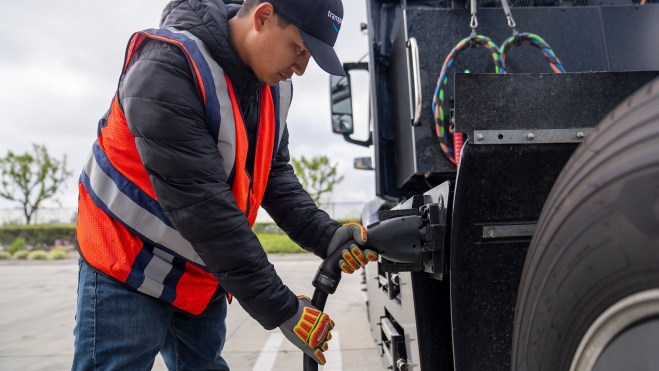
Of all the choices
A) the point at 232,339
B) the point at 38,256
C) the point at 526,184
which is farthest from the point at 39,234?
the point at 526,184

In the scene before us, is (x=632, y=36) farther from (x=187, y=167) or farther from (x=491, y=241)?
(x=187, y=167)

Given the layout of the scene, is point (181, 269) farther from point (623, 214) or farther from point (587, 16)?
point (587, 16)

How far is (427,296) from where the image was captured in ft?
5.75

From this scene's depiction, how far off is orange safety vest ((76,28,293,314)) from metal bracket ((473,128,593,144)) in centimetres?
81

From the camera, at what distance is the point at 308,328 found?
170 cm

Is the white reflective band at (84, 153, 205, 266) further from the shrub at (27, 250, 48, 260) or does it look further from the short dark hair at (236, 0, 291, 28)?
the shrub at (27, 250, 48, 260)

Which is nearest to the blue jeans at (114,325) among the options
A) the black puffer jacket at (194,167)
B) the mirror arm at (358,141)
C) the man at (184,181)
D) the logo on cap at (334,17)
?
the man at (184,181)

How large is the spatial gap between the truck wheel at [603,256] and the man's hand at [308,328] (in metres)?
0.82

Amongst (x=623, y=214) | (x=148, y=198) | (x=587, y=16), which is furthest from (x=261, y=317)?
(x=587, y=16)

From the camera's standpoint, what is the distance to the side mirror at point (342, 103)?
3.63 metres

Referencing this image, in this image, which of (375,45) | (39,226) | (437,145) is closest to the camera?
(437,145)

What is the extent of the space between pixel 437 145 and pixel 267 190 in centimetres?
89

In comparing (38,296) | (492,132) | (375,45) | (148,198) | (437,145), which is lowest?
(38,296)

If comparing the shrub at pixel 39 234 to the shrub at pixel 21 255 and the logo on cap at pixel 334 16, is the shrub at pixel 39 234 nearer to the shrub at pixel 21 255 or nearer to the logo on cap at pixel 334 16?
the shrub at pixel 21 255
